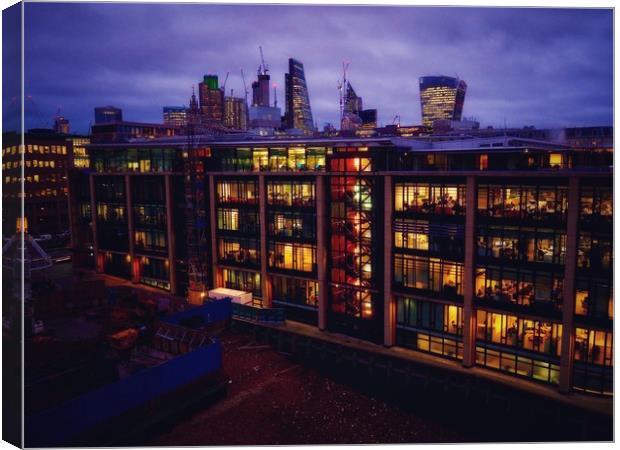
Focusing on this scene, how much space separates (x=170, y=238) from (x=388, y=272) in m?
20.6

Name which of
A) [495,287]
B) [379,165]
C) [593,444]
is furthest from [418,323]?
[593,444]

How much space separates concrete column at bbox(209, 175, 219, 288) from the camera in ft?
133

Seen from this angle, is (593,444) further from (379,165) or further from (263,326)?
(263,326)

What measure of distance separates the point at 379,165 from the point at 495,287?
9.88 meters

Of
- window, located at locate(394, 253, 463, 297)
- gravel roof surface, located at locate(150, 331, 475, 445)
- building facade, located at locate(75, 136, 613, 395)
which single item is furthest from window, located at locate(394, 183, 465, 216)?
gravel roof surface, located at locate(150, 331, 475, 445)

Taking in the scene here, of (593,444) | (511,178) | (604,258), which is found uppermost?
(511,178)

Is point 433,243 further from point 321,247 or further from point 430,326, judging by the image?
point 321,247

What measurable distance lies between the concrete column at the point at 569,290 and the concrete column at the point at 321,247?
48.4 feet

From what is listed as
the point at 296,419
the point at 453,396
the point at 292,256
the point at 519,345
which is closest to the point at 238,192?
the point at 292,256

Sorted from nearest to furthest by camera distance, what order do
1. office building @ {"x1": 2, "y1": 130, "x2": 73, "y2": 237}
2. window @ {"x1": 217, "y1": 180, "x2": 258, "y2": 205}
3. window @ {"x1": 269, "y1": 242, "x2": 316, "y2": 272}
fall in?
window @ {"x1": 269, "y1": 242, "x2": 316, "y2": 272}, window @ {"x1": 217, "y1": 180, "x2": 258, "y2": 205}, office building @ {"x1": 2, "y1": 130, "x2": 73, "y2": 237}

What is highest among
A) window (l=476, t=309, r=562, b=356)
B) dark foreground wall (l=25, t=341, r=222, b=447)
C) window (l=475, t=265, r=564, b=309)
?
window (l=475, t=265, r=564, b=309)

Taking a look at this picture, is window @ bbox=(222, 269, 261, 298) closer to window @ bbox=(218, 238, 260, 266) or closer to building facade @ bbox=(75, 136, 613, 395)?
building facade @ bbox=(75, 136, 613, 395)

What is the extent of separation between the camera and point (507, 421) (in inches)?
1008

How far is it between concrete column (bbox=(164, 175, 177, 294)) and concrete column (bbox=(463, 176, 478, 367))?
988 inches
